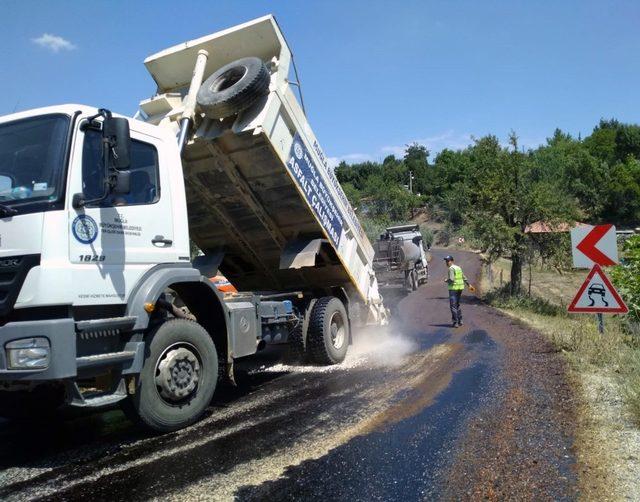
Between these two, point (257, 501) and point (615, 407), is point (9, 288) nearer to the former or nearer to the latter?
point (257, 501)

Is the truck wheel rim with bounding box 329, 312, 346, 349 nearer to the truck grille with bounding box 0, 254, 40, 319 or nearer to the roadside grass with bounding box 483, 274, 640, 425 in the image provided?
the roadside grass with bounding box 483, 274, 640, 425

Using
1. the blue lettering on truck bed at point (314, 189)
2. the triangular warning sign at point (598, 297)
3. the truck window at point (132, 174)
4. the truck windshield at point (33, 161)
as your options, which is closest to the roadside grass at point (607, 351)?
the triangular warning sign at point (598, 297)

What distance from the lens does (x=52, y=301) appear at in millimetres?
3977

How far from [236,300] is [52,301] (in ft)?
7.90

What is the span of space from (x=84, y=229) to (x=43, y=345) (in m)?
0.92

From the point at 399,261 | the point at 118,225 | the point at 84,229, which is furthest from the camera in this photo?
A: the point at 399,261

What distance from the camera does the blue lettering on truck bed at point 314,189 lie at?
6.98 metres

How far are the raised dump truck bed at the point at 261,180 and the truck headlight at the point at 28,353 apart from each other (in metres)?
3.14

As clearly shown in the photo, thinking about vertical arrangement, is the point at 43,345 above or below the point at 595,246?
below

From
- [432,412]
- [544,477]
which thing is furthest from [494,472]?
[432,412]

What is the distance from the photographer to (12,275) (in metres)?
3.95

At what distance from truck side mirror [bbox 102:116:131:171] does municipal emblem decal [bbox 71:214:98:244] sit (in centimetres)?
49

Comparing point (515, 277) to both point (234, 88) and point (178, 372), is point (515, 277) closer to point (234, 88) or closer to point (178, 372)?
point (234, 88)

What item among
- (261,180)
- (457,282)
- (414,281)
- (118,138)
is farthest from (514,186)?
(118,138)
